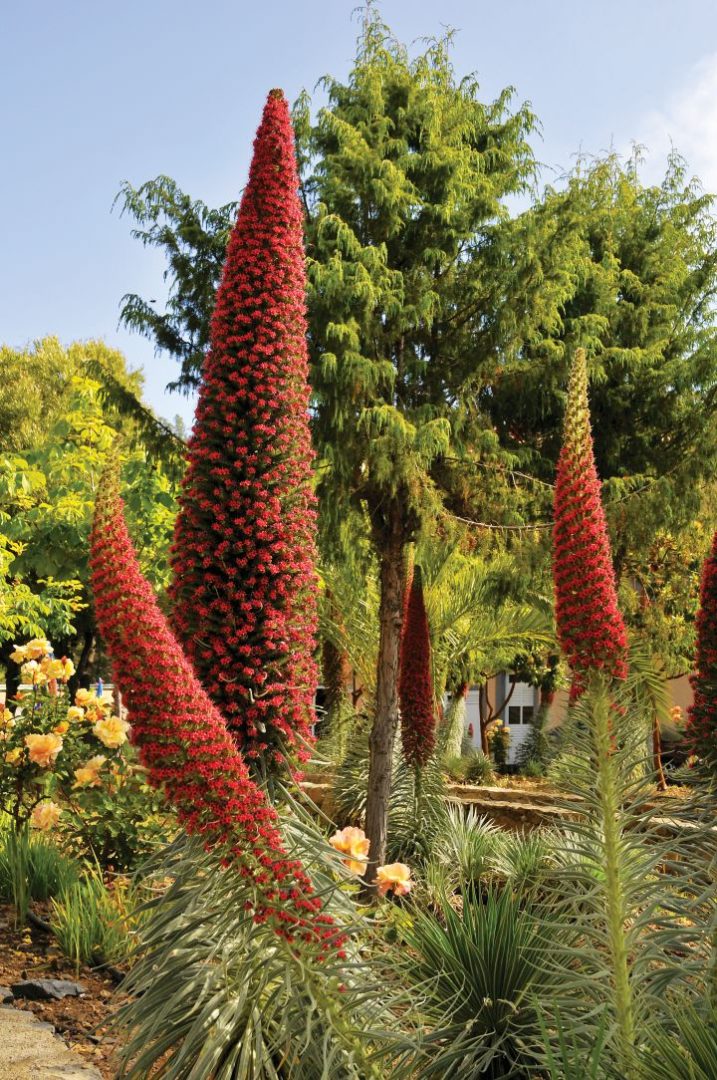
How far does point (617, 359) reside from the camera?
13.7 m

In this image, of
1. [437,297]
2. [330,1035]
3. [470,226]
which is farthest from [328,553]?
[330,1035]

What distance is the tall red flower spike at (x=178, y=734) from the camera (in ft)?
8.30

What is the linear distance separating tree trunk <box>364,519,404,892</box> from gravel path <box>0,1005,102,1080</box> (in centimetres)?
459

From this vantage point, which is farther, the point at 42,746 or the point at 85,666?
the point at 85,666

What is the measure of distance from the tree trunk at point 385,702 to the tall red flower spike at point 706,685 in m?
5.55

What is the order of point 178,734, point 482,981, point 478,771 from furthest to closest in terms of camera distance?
point 478,771
point 482,981
point 178,734

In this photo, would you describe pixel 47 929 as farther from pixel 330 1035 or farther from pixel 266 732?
→ pixel 330 1035

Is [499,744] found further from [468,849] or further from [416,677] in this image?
[468,849]

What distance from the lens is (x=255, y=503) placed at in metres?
3.58

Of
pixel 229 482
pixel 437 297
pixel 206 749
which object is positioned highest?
pixel 437 297

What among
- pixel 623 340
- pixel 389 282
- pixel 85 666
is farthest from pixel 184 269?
pixel 85 666

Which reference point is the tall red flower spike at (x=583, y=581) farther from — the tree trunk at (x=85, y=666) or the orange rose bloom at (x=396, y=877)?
the tree trunk at (x=85, y=666)

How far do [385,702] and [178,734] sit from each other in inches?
275

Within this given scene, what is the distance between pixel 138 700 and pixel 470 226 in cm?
817
